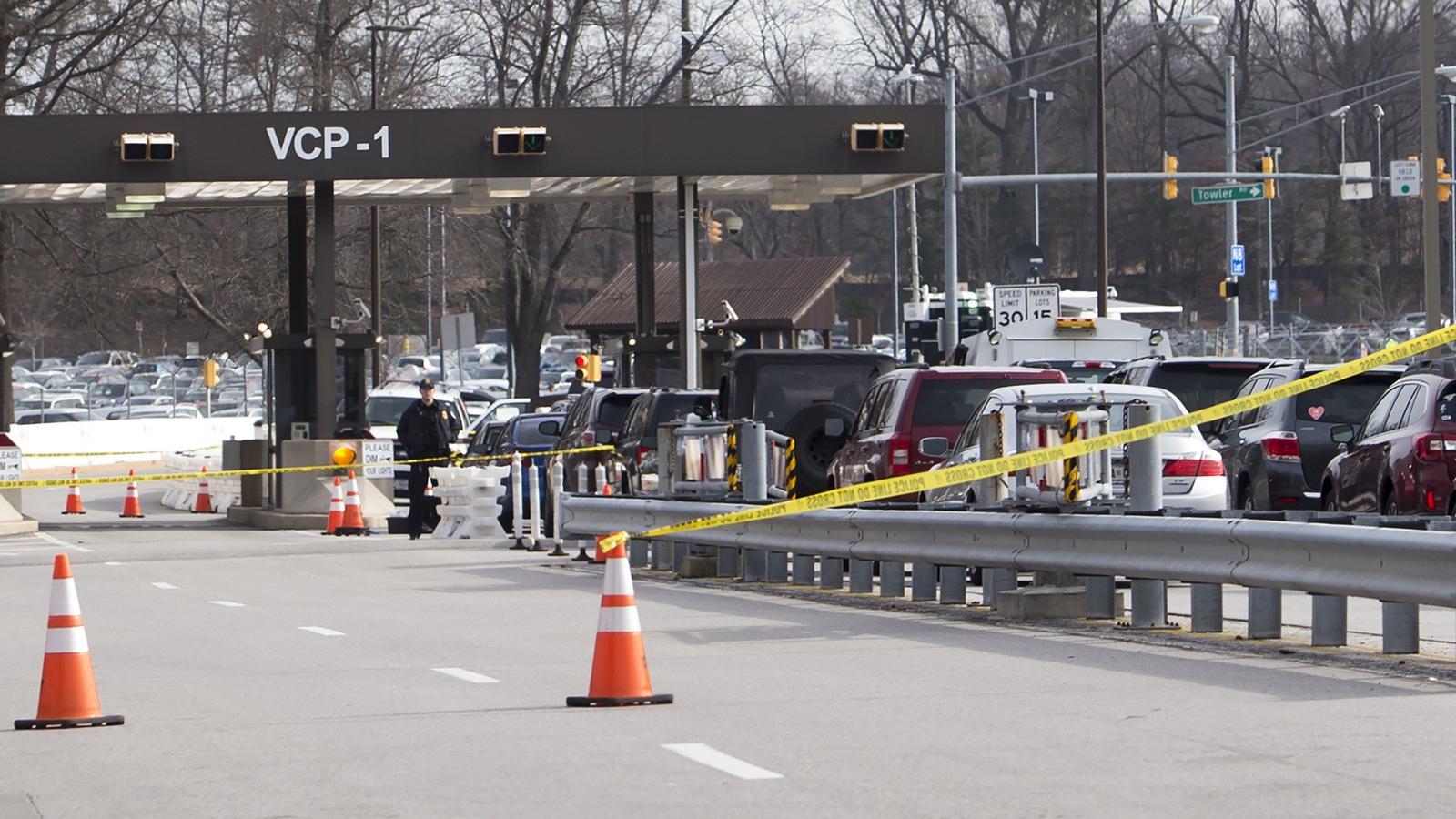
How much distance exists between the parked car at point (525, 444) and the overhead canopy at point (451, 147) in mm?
3504

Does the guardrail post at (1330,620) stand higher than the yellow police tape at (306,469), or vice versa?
the yellow police tape at (306,469)

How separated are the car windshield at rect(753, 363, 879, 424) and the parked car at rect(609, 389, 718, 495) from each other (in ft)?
3.78

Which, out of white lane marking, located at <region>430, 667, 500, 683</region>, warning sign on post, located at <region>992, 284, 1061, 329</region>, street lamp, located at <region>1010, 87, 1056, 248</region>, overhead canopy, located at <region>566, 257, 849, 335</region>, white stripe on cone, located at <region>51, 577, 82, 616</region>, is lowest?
white lane marking, located at <region>430, 667, 500, 683</region>

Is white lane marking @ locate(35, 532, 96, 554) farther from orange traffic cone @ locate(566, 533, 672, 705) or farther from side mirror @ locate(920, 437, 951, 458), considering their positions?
orange traffic cone @ locate(566, 533, 672, 705)

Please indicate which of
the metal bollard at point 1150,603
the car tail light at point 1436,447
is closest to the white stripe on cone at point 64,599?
the metal bollard at point 1150,603

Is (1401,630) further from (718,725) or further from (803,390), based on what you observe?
(803,390)

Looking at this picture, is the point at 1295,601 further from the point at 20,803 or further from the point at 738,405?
the point at 20,803

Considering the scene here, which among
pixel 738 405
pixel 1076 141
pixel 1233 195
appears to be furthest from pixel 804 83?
pixel 738 405

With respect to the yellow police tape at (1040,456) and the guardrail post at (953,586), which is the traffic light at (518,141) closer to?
the guardrail post at (953,586)

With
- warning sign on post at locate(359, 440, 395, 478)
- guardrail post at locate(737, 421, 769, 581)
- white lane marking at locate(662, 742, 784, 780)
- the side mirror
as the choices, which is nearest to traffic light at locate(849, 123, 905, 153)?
warning sign on post at locate(359, 440, 395, 478)

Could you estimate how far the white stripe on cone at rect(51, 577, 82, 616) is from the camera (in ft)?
33.2

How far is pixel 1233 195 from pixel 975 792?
40440mm

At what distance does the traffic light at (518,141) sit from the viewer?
30.8 meters

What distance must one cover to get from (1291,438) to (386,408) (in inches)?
1212
